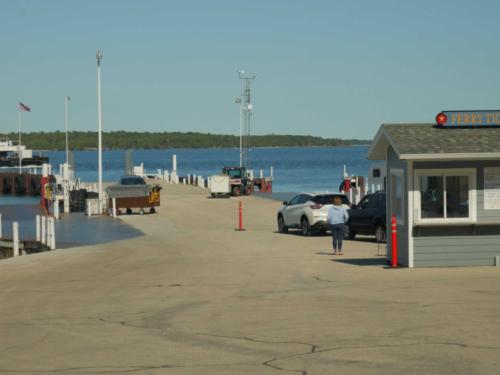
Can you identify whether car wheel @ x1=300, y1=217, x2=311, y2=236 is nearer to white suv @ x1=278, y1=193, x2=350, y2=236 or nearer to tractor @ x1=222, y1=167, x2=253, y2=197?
white suv @ x1=278, y1=193, x2=350, y2=236

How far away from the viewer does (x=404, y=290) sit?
19234mm

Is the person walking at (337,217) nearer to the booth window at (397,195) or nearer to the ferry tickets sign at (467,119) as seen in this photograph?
the booth window at (397,195)

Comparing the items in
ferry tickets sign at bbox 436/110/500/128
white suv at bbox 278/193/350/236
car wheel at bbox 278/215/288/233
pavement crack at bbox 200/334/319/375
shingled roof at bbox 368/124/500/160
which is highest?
ferry tickets sign at bbox 436/110/500/128

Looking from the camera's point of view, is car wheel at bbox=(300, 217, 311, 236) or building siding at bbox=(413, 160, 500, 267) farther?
car wheel at bbox=(300, 217, 311, 236)

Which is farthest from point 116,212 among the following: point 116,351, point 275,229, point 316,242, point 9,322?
point 116,351

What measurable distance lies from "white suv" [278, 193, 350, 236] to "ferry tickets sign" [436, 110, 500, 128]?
10715 mm

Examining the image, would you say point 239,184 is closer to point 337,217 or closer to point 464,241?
point 337,217

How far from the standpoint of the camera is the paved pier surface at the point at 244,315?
12.1 metres

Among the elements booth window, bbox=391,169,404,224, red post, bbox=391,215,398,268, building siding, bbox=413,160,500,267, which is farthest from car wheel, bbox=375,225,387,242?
building siding, bbox=413,160,500,267

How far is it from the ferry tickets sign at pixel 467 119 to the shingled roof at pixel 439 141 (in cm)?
15

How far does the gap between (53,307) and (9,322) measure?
75.6 inches

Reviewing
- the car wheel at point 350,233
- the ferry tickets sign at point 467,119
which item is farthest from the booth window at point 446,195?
the car wheel at point 350,233

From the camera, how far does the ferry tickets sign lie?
25188mm

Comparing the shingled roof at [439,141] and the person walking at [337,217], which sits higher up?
the shingled roof at [439,141]
